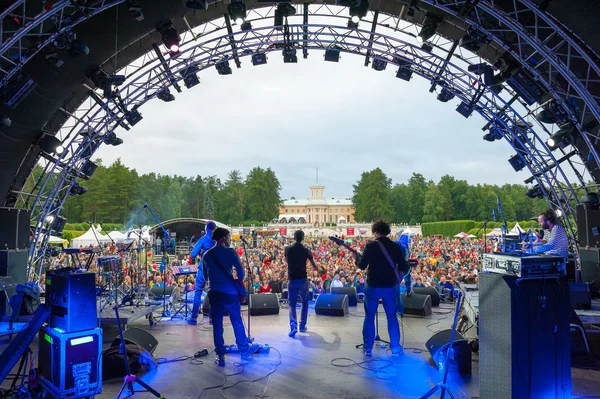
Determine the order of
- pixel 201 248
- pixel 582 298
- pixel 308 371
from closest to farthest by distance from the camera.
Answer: pixel 308 371
pixel 582 298
pixel 201 248

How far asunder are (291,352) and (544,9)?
265 inches

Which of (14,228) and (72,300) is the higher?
(14,228)

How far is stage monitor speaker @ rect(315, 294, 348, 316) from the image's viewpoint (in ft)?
24.0

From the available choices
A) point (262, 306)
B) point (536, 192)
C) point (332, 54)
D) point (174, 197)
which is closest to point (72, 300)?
point (262, 306)

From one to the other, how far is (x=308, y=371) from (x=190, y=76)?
792 cm

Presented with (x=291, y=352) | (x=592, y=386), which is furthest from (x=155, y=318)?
(x=592, y=386)

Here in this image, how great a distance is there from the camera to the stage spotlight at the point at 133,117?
988 centimetres

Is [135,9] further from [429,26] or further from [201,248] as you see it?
[429,26]

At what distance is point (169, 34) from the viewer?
830 centimetres

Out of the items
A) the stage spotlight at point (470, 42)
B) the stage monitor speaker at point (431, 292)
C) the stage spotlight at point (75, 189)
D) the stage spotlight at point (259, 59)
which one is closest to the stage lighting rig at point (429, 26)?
the stage spotlight at point (470, 42)

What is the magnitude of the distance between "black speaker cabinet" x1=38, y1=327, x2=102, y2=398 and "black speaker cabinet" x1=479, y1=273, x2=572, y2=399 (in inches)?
128

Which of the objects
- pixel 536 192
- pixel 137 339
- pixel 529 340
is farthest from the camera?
pixel 536 192

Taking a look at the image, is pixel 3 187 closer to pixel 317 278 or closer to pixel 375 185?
pixel 317 278

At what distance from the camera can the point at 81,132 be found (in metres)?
9.54
